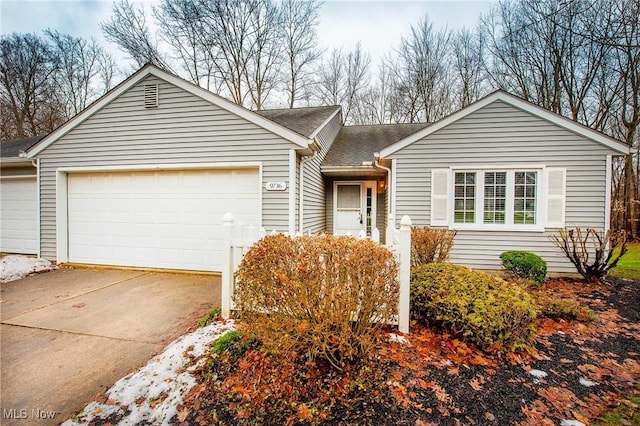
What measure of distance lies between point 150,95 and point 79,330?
203 inches

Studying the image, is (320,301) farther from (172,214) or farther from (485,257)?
(485,257)

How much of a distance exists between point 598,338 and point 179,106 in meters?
8.32

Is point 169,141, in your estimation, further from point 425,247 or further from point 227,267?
point 425,247

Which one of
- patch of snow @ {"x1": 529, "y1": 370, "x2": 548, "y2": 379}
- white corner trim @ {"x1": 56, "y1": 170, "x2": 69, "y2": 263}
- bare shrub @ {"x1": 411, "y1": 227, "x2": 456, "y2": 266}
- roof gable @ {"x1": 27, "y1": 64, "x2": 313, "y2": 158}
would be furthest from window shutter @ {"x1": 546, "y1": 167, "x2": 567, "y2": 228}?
white corner trim @ {"x1": 56, "y1": 170, "x2": 69, "y2": 263}

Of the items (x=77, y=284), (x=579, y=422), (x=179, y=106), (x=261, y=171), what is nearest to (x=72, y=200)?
(x=77, y=284)

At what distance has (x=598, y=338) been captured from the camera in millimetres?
3293

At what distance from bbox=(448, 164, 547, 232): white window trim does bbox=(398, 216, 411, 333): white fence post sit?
3.96 meters

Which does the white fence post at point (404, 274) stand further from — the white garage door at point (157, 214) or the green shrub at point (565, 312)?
the white garage door at point (157, 214)

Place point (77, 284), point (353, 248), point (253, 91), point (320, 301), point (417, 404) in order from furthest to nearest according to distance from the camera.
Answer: point (253, 91) → point (77, 284) → point (353, 248) → point (320, 301) → point (417, 404)

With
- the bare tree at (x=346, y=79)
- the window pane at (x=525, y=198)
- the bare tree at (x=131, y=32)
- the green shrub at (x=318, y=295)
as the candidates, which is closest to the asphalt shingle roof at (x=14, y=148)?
the bare tree at (x=131, y=32)

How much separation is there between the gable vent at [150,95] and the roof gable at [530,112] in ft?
18.4

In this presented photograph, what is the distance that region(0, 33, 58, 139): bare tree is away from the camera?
50.8 feet

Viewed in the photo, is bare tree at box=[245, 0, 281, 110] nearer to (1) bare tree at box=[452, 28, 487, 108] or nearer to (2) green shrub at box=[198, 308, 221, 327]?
(1) bare tree at box=[452, 28, 487, 108]

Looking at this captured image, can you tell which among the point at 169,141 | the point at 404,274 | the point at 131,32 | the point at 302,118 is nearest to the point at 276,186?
the point at 169,141
